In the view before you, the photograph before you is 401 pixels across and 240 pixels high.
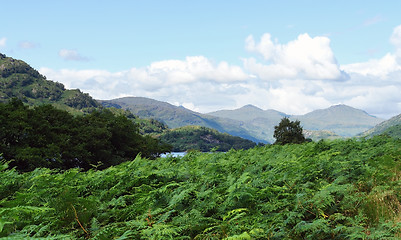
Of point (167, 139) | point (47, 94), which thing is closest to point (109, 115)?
point (167, 139)

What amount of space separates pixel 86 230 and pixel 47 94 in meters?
222

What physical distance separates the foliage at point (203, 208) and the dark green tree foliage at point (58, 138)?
13.8 metres

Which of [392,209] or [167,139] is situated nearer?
[392,209]

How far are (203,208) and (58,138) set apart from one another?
2503 cm

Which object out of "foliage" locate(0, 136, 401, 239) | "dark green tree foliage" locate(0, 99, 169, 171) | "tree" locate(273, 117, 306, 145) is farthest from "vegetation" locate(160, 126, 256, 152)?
"foliage" locate(0, 136, 401, 239)

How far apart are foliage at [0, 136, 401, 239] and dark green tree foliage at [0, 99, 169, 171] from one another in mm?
13784

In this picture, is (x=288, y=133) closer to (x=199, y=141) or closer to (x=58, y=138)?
(x=58, y=138)

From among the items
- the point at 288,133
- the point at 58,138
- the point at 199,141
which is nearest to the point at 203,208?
the point at 58,138

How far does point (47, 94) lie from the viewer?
651 feet

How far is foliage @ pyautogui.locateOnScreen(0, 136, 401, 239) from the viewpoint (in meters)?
3.74

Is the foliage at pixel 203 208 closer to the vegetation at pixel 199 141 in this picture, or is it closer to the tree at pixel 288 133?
the tree at pixel 288 133

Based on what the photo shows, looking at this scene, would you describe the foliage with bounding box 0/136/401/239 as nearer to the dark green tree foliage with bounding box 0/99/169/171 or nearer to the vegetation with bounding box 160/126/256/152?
the dark green tree foliage with bounding box 0/99/169/171

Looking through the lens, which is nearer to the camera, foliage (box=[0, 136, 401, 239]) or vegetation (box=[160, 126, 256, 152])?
foliage (box=[0, 136, 401, 239])

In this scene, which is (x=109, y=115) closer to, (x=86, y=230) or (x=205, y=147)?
(x=86, y=230)
